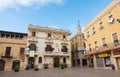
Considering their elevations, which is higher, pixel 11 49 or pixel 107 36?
pixel 107 36

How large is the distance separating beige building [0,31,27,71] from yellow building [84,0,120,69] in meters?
17.0

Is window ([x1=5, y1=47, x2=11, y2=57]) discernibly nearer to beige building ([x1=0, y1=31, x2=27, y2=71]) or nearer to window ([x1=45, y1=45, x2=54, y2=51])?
beige building ([x1=0, y1=31, x2=27, y2=71])

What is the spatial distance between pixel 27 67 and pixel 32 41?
264 inches

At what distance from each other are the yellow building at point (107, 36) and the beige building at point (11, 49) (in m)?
17.0

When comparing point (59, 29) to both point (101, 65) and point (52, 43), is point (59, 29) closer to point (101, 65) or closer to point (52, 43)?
point (52, 43)

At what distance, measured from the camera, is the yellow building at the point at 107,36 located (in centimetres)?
1473

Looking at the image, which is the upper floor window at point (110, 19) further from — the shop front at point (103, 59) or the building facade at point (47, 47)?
the building facade at point (47, 47)

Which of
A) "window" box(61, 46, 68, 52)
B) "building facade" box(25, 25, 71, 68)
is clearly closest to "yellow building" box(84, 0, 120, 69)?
"window" box(61, 46, 68, 52)

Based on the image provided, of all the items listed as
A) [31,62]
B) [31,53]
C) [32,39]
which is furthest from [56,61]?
[32,39]

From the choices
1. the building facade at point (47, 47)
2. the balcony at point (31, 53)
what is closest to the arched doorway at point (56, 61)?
the building facade at point (47, 47)

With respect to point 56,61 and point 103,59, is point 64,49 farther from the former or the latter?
point 103,59

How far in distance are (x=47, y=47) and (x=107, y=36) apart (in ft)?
52.6

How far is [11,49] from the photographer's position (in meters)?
Answer: 23.6

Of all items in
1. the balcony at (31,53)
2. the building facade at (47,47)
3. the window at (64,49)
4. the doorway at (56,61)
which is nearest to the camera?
the balcony at (31,53)
